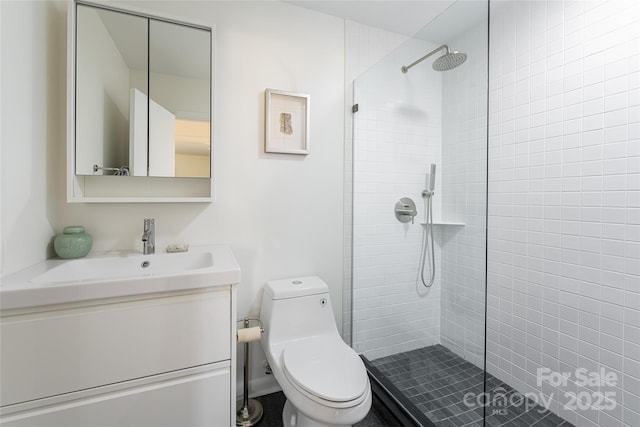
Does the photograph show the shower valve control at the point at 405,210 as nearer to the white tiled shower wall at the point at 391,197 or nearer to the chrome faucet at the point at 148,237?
the white tiled shower wall at the point at 391,197

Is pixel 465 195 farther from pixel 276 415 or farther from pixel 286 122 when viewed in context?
pixel 276 415

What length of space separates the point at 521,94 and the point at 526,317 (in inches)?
50.0

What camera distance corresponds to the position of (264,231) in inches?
64.1

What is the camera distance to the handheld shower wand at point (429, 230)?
4.41 ft

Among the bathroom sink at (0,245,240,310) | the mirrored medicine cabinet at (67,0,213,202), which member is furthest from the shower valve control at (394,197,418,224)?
the mirrored medicine cabinet at (67,0,213,202)

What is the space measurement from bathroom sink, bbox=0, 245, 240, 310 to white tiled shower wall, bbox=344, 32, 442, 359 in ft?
2.90

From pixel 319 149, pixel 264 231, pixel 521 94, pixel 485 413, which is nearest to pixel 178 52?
pixel 319 149

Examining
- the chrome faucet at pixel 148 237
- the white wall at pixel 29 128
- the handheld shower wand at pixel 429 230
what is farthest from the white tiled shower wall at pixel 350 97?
the white wall at pixel 29 128

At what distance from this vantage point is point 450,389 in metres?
1.27

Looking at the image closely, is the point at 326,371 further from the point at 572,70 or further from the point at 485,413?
the point at 572,70

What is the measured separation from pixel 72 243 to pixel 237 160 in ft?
2.68

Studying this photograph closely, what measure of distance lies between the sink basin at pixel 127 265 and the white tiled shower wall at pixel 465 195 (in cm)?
105

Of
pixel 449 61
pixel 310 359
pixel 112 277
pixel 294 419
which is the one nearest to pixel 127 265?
pixel 112 277

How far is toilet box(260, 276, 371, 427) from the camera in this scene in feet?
3.40
